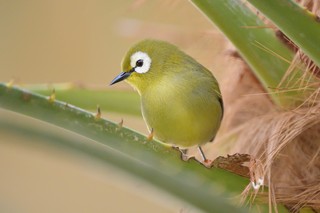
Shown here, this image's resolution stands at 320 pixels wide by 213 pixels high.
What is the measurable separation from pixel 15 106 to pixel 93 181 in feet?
6.99

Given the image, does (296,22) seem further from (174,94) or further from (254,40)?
(174,94)

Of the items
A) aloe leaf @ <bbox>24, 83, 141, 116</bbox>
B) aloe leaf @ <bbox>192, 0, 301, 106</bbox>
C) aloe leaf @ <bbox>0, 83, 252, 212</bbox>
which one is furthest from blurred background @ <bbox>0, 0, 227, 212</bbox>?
aloe leaf @ <bbox>0, 83, 252, 212</bbox>

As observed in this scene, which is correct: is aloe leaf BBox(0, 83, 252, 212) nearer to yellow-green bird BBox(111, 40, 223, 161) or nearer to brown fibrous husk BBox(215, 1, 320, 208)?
brown fibrous husk BBox(215, 1, 320, 208)

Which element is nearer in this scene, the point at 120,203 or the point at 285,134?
the point at 285,134

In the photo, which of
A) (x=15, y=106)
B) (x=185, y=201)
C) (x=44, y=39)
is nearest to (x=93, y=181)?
(x=44, y=39)

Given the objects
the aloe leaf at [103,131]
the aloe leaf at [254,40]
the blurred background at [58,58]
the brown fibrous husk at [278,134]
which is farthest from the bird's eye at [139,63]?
the blurred background at [58,58]

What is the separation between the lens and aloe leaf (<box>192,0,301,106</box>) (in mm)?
1181

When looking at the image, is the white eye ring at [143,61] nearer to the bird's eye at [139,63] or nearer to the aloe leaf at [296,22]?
the bird's eye at [139,63]

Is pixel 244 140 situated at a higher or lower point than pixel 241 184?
higher

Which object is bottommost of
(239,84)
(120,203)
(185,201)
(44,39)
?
(185,201)

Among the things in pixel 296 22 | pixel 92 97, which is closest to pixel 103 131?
pixel 296 22

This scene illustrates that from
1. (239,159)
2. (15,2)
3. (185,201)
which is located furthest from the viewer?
(15,2)

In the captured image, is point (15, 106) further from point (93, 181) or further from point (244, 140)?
point (93, 181)

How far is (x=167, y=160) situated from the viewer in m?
1.00
